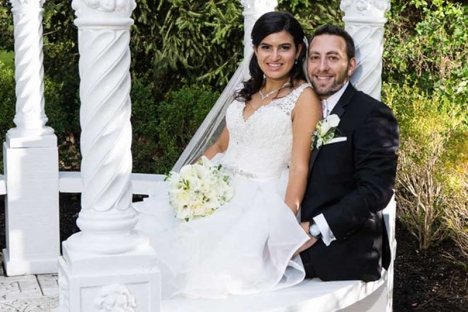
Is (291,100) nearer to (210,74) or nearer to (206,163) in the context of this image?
(206,163)

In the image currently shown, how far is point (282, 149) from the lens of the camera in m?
4.23

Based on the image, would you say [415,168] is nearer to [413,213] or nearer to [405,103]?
[413,213]

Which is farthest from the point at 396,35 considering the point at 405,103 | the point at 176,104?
the point at 176,104

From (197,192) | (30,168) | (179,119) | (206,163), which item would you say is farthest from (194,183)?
(179,119)

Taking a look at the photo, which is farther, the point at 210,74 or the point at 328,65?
the point at 210,74

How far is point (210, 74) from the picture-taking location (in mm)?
8945

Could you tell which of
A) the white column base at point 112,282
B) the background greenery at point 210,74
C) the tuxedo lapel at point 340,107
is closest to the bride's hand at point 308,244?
the tuxedo lapel at point 340,107

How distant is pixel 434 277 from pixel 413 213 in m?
0.75

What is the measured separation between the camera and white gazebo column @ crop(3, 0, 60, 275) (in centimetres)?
629

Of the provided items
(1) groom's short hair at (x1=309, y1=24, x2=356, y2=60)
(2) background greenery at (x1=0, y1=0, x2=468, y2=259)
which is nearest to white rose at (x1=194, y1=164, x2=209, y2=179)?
(1) groom's short hair at (x1=309, y1=24, x2=356, y2=60)

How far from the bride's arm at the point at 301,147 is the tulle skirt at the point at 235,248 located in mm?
83

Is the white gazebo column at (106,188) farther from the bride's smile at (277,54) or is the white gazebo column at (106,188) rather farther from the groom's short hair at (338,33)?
the groom's short hair at (338,33)

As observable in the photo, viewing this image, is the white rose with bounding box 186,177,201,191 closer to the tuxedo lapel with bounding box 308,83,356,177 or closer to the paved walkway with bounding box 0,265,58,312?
the tuxedo lapel with bounding box 308,83,356,177

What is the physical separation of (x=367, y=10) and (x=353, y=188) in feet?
3.89
